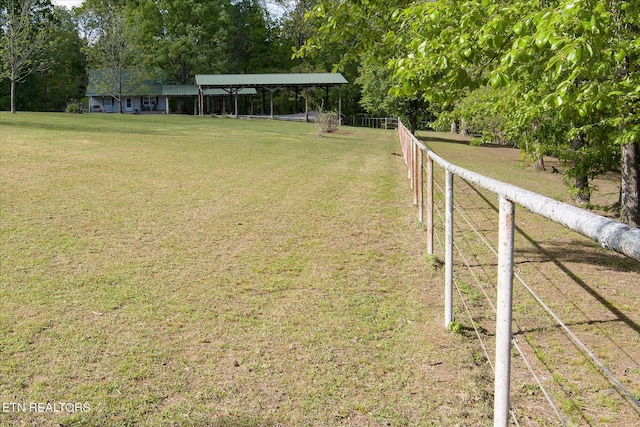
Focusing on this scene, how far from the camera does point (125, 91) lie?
55781mm

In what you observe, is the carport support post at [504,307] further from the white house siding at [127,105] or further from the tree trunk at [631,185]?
the white house siding at [127,105]

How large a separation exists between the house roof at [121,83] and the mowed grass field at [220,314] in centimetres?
4788

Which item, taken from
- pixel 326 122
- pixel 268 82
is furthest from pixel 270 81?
pixel 326 122

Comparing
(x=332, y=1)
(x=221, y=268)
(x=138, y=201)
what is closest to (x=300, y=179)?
(x=138, y=201)

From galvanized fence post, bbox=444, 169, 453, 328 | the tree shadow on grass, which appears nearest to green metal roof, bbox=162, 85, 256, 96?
galvanized fence post, bbox=444, 169, 453, 328

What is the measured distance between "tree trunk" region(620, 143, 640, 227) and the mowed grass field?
12.0 feet

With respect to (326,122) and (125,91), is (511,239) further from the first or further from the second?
(125,91)

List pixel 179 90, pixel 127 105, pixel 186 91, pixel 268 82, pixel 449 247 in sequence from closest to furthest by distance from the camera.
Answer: pixel 449 247
pixel 268 82
pixel 186 91
pixel 179 90
pixel 127 105

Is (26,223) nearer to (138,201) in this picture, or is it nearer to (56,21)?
(138,201)

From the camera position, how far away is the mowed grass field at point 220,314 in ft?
11.2

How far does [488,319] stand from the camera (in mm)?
4875

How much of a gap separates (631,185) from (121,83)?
5232 cm

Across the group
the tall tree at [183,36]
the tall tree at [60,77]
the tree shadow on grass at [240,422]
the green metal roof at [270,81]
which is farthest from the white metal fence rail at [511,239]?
the tall tree at [183,36]

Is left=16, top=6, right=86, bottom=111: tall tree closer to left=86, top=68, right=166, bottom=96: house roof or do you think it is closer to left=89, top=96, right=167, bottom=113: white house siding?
left=86, top=68, right=166, bottom=96: house roof
